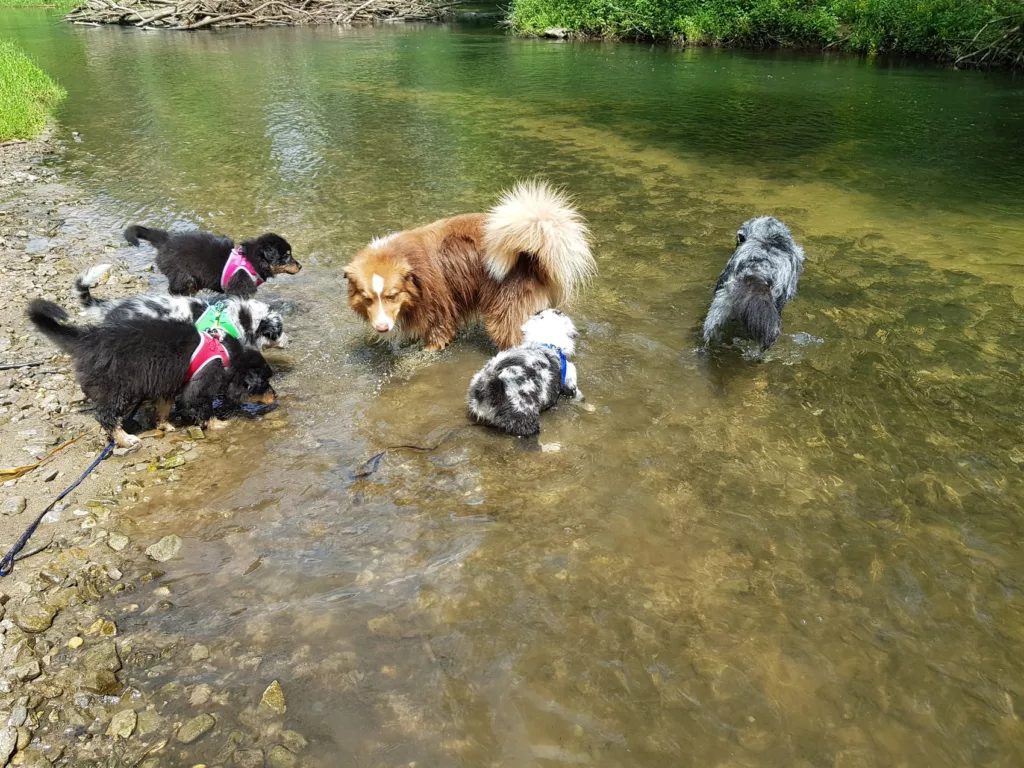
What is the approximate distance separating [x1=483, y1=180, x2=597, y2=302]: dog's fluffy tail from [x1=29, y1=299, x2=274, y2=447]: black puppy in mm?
2156

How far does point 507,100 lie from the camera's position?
55.8 feet

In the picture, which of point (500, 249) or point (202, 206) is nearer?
point (500, 249)

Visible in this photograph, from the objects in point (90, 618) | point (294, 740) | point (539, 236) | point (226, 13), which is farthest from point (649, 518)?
point (226, 13)

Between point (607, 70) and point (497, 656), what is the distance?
2261cm

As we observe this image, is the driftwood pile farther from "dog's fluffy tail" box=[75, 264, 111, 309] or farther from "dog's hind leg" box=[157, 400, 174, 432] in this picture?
"dog's hind leg" box=[157, 400, 174, 432]

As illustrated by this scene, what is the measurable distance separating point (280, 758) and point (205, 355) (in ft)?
10.1

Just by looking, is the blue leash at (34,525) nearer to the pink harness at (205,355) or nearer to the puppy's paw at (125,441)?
the puppy's paw at (125,441)

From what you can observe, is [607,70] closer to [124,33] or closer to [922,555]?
[922,555]

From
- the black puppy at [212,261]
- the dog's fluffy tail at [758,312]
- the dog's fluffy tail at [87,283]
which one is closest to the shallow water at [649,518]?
the dog's fluffy tail at [758,312]

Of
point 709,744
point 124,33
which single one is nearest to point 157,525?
point 709,744

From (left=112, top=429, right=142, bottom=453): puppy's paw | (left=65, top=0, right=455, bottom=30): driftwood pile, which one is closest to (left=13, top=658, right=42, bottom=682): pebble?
(left=112, top=429, right=142, bottom=453): puppy's paw

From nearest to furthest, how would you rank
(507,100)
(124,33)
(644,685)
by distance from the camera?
1. (644,685)
2. (507,100)
3. (124,33)

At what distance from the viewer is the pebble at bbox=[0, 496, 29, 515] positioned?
3697 mm

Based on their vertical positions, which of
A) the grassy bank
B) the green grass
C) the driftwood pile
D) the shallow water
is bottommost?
the shallow water
